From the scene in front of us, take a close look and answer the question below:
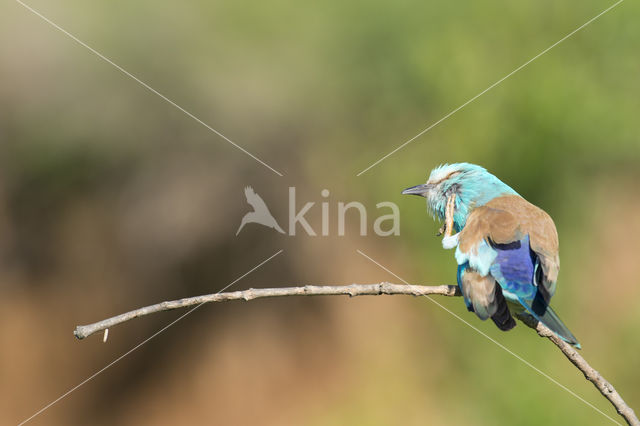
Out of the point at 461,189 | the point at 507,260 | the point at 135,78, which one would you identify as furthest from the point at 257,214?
the point at 507,260

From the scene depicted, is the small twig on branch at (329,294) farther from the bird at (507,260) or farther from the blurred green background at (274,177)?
the blurred green background at (274,177)

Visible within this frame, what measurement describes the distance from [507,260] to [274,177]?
2.88 m

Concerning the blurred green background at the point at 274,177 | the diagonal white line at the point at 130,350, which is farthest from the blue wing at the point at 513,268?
the diagonal white line at the point at 130,350

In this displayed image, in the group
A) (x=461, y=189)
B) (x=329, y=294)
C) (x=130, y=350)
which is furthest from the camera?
(x=130, y=350)

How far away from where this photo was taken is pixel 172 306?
1577 mm

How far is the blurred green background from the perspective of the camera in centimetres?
467

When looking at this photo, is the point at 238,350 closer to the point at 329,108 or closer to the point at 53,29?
the point at 329,108

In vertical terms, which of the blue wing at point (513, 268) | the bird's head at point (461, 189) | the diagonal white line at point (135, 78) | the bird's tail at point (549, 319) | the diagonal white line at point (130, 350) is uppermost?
the diagonal white line at point (135, 78)

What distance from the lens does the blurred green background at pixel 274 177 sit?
184 inches

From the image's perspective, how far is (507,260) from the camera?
230cm

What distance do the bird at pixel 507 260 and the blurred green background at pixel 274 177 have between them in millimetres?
2149

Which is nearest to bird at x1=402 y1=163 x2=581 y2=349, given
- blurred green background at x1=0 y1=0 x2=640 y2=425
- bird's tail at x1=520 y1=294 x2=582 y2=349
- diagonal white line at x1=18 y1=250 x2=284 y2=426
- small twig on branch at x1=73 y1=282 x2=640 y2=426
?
bird's tail at x1=520 y1=294 x2=582 y2=349

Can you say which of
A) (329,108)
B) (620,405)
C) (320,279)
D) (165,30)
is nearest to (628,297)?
(320,279)

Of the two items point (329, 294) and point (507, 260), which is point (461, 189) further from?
point (329, 294)
